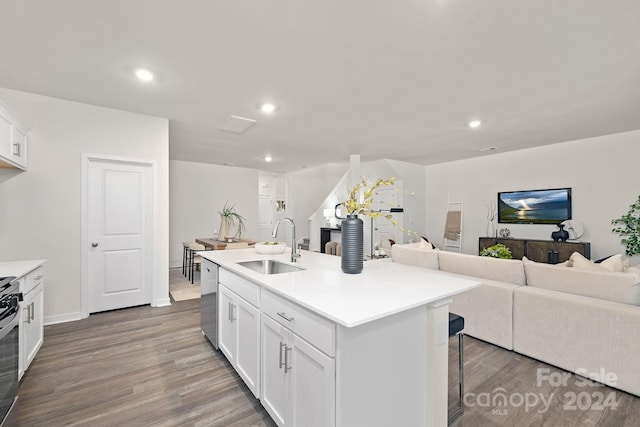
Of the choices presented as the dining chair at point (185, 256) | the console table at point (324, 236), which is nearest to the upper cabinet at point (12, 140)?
the dining chair at point (185, 256)

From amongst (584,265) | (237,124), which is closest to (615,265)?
(584,265)

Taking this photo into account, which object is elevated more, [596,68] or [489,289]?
[596,68]

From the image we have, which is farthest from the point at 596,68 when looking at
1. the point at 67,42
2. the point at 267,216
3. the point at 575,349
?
the point at 267,216

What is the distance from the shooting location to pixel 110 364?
2479 mm

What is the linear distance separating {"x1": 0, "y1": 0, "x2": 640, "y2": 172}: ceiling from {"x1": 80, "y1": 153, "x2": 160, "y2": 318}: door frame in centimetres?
67

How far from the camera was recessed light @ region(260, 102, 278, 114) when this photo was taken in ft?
11.5

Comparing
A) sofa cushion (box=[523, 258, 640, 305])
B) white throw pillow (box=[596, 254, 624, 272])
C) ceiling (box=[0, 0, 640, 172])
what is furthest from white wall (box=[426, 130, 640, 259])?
sofa cushion (box=[523, 258, 640, 305])

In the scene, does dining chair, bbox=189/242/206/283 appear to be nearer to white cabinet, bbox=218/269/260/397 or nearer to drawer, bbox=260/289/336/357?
white cabinet, bbox=218/269/260/397

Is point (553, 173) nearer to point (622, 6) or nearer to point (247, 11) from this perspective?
point (622, 6)

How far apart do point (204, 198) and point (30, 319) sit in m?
5.43

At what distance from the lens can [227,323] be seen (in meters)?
2.38

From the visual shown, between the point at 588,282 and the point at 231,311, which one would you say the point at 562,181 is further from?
the point at 231,311

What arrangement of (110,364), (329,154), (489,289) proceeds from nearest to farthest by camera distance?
(110,364) → (489,289) → (329,154)

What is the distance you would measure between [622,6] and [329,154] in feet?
15.9
